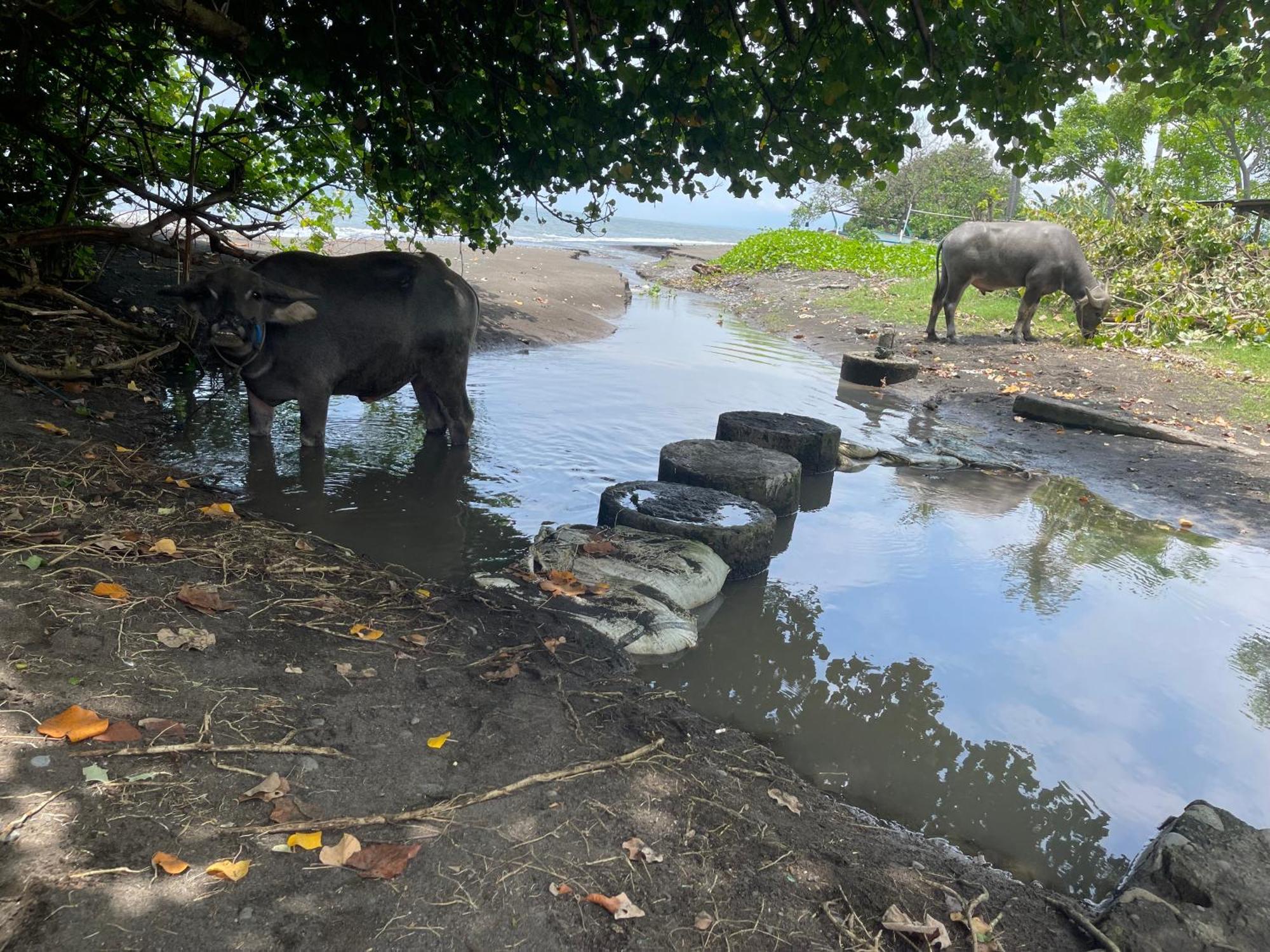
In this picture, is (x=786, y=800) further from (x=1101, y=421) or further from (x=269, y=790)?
(x=1101, y=421)

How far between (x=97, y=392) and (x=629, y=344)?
346 inches

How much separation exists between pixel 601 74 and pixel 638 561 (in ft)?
11.8

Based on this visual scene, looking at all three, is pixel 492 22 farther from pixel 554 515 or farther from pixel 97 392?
pixel 97 392

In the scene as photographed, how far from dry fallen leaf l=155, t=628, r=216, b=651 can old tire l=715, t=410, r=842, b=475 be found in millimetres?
4986

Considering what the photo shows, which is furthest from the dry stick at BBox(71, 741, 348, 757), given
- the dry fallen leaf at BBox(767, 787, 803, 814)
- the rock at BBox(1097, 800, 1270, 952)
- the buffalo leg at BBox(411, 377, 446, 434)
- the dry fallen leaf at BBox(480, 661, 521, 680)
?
the buffalo leg at BBox(411, 377, 446, 434)

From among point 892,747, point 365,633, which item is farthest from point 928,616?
point 365,633

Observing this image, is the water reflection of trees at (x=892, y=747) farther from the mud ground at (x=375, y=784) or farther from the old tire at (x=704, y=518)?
the old tire at (x=704, y=518)

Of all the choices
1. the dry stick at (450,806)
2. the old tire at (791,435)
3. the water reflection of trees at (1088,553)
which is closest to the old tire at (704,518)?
the old tire at (791,435)

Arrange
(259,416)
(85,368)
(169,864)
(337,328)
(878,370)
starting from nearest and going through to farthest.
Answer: (169,864) < (337,328) < (259,416) < (85,368) < (878,370)

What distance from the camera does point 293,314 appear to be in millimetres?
6605

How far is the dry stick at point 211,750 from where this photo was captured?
9.32 ft

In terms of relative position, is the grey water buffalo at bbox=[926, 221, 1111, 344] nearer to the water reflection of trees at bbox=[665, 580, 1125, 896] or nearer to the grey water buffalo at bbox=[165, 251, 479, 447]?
the grey water buffalo at bbox=[165, 251, 479, 447]

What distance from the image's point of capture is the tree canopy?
514 centimetres

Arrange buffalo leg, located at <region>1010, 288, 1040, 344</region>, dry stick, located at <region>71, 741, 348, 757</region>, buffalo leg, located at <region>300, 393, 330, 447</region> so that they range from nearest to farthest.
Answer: dry stick, located at <region>71, 741, 348, 757</region>
buffalo leg, located at <region>300, 393, 330, 447</region>
buffalo leg, located at <region>1010, 288, 1040, 344</region>
